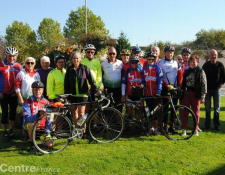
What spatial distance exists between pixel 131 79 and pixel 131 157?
1.90m

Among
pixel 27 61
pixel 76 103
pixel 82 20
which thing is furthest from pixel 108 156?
pixel 82 20

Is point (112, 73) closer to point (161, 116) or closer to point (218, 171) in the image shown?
point (161, 116)

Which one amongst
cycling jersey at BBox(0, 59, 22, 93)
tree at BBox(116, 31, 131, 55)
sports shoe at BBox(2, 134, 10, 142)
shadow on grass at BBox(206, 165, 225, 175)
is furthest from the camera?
tree at BBox(116, 31, 131, 55)

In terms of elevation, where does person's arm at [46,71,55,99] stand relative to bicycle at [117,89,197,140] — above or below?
above

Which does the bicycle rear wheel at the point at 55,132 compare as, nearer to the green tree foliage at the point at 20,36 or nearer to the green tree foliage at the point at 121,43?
the green tree foliage at the point at 121,43

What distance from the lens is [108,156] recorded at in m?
4.11

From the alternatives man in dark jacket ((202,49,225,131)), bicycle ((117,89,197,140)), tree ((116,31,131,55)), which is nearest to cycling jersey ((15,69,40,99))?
bicycle ((117,89,197,140))

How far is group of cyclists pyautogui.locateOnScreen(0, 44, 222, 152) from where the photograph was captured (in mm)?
4645

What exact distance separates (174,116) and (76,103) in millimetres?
2319

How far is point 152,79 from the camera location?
5008 millimetres

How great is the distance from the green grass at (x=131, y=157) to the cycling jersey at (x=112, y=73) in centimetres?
139

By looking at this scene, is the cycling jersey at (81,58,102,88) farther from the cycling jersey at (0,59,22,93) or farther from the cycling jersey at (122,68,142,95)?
the cycling jersey at (0,59,22,93)

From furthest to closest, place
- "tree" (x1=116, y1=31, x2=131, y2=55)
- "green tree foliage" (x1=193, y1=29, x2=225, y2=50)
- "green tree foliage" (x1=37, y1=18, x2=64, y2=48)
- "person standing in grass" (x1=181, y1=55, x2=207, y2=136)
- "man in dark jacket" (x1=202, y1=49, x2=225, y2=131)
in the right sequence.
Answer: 1. "green tree foliage" (x1=193, y1=29, x2=225, y2=50)
2. "green tree foliage" (x1=37, y1=18, x2=64, y2=48)
3. "tree" (x1=116, y1=31, x2=131, y2=55)
4. "man in dark jacket" (x1=202, y1=49, x2=225, y2=131)
5. "person standing in grass" (x1=181, y1=55, x2=207, y2=136)

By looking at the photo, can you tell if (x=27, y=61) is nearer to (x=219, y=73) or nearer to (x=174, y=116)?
(x=174, y=116)
